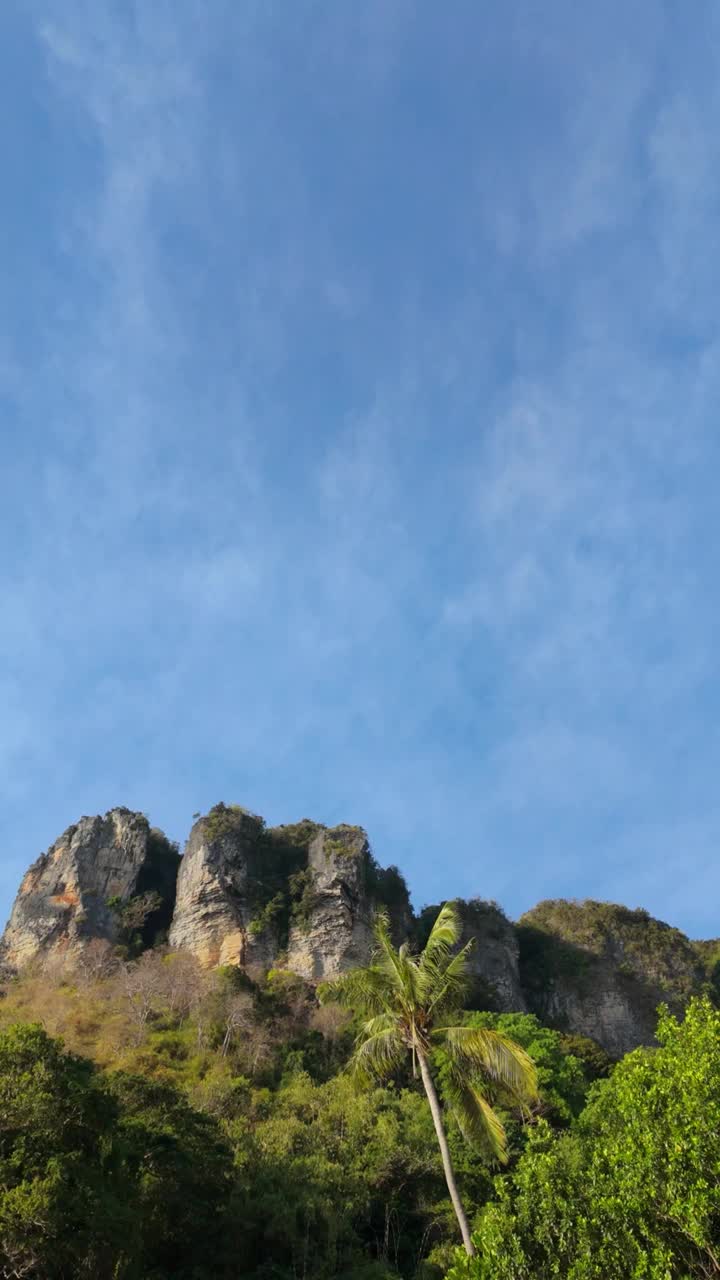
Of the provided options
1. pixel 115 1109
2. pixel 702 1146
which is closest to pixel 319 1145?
pixel 115 1109

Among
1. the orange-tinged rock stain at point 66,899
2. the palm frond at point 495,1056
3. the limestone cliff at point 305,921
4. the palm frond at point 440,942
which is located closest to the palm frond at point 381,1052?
the palm frond at point 495,1056

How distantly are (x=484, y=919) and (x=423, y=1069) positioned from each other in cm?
3875

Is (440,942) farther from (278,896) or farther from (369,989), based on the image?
(278,896)

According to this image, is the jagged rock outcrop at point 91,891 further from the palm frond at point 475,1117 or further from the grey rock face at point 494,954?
the palm frond at point 475,1117

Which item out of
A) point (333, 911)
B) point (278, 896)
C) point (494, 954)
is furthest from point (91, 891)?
point (494, 954)

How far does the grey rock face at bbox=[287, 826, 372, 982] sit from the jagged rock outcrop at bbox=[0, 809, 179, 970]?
28.9 feet

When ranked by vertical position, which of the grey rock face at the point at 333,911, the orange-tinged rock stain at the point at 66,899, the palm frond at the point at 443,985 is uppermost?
the orange-tinged rock stain at the point at 66,899

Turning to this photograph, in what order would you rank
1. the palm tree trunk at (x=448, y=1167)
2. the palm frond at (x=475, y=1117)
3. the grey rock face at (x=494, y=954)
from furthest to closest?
the grey rock face at (x=494, y=954) → the palm frond at (x=475, y=1117) → the palm tree trunk at (x=448, y=1167)

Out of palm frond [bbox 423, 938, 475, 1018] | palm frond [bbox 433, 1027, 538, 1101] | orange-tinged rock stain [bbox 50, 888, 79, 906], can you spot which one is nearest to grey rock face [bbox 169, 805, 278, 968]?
orange-tinged rock stain [bbox 50, 888, 79, 906]

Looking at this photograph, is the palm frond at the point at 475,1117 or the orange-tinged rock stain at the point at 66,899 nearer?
the palm frond at the point at 475,1117

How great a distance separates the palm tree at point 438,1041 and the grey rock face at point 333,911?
26.8m

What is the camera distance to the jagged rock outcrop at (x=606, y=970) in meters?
51.6

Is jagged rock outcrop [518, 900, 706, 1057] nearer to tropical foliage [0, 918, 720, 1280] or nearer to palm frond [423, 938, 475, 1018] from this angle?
tropical foliage [0, 918, 720, 1280]

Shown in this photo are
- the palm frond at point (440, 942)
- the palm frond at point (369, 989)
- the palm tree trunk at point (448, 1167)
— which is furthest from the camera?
the palm frond at point (440, 942)
